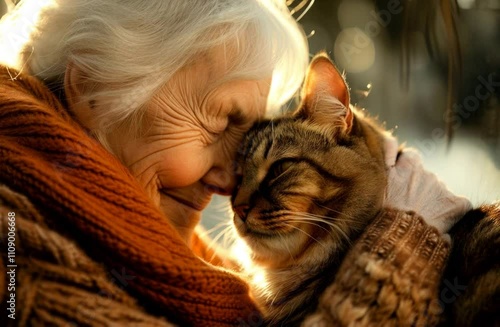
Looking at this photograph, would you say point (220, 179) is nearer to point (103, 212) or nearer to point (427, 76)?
point (103, 212)

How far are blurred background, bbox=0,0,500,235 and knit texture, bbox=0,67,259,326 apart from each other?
0.58 m

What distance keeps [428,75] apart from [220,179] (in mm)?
1451

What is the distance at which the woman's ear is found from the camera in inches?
55.7

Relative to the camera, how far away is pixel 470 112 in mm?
2391

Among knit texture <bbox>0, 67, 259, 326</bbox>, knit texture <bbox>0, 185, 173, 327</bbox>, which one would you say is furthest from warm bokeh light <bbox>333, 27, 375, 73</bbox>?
knit texture <bbox>0, 185, 173, 327</bbox>

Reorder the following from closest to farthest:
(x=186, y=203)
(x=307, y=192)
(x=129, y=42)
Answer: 1. (x=129, y=42)
2. (x=307, y=192)
3. (x=186, y=203)

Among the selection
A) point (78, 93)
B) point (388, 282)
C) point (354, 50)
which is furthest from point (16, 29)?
point (354, 50)

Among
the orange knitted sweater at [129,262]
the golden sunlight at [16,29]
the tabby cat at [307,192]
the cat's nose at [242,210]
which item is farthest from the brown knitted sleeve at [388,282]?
the golden sunlight at [16,29]

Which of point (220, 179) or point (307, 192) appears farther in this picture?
point (220, 179)

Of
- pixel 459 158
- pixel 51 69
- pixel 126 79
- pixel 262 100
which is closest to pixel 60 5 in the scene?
pixel 51 69

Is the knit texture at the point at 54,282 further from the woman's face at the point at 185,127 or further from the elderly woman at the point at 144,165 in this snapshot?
the woman's face at the point at 185,127

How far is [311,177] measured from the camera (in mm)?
1543

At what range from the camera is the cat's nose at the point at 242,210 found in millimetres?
1595

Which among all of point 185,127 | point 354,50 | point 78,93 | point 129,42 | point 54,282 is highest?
point 129,42
